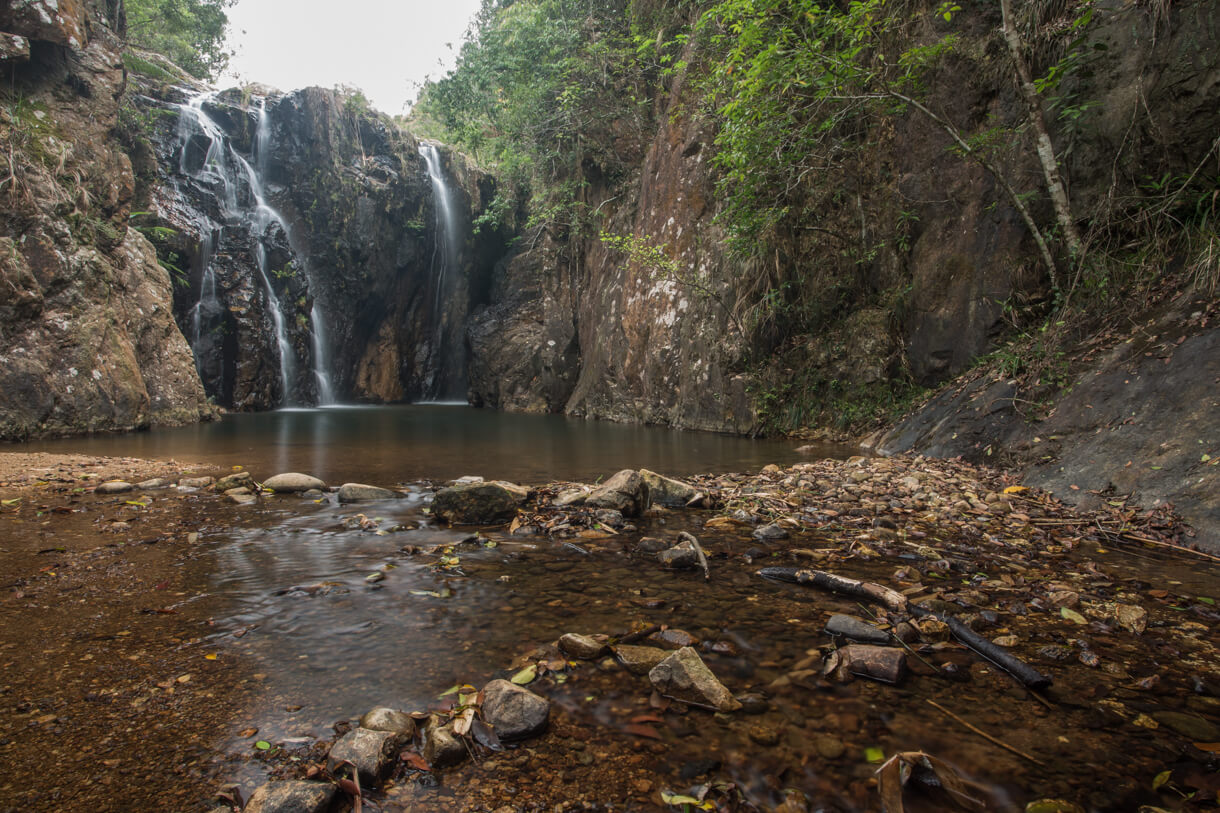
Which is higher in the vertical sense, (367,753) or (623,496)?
(623,496)

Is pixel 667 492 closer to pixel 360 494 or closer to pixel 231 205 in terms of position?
pixel 360 494

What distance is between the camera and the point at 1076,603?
2566 millimetres

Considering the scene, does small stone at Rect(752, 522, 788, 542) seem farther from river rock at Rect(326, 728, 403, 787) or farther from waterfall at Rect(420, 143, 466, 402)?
waterfall at Rect(420, 143, 466, 402)

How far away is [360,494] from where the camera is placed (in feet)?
17.1

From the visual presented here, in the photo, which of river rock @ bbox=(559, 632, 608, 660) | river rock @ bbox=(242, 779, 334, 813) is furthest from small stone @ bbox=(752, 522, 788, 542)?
river rock @ bbox=(242, 779, 334, 813)

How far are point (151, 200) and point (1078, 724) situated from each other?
21.7 m

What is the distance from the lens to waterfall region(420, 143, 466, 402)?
24.8 meters

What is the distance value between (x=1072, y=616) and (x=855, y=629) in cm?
101

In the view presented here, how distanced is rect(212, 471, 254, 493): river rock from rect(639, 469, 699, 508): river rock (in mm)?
3902

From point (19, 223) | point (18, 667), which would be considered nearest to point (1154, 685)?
point (18, 667)

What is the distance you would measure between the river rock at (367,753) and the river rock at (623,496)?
2.94m

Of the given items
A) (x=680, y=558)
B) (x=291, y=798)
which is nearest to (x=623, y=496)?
(x=680, y=558)

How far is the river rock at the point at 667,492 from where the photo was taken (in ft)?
16.1

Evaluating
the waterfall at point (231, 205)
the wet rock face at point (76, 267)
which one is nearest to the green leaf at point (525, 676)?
the wet rock face at point (76, 267)
